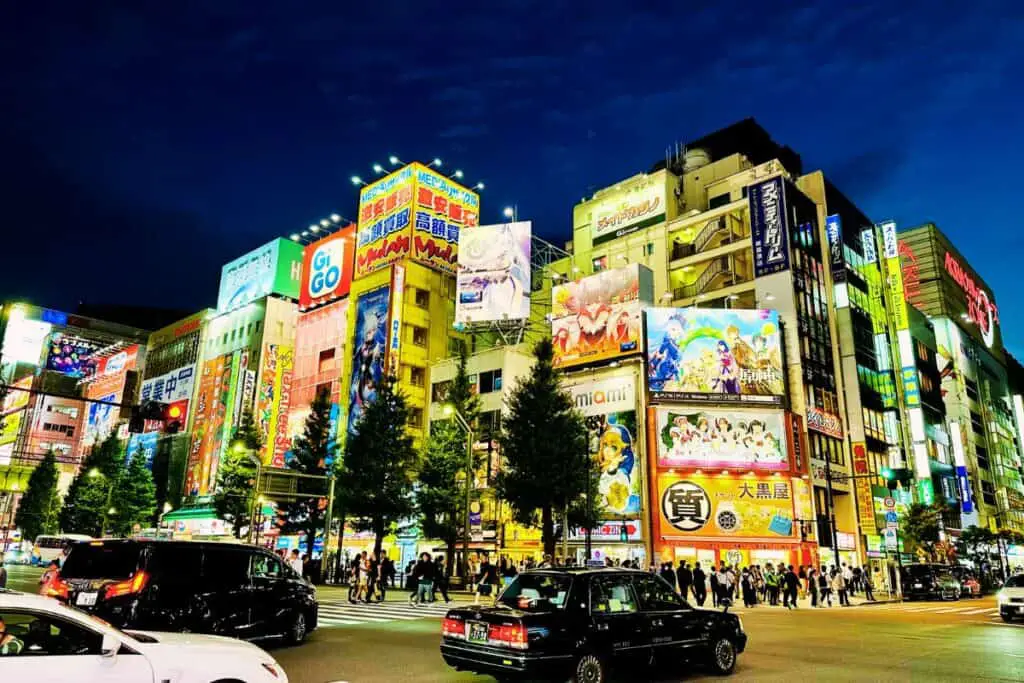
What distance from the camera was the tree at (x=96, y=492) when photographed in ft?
181

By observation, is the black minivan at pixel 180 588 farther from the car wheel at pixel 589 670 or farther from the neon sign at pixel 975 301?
the neon sign at pixel 975 301

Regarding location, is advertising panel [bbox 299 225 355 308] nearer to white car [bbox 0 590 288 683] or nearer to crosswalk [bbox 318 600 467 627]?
crosswalk [bbox 318 600 467 627]

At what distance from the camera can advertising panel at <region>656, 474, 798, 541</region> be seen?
38.4 meters

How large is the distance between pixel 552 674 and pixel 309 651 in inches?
199

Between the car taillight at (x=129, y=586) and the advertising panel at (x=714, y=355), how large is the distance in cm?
3359

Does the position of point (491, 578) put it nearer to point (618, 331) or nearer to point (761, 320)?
point (618, 331)

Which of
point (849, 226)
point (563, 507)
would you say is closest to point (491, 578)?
point (563, 507)

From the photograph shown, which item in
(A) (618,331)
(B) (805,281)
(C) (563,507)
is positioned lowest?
(C) (563,507)

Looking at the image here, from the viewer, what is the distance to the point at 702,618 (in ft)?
31.3

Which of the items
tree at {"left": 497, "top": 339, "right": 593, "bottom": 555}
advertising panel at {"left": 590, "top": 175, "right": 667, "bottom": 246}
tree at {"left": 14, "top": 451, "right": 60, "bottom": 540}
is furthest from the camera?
tree at {"left": 14, "top": 451, "right": 60, "bottom": 540}

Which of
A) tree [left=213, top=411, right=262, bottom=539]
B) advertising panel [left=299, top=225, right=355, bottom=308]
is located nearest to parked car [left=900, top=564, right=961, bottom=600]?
tree [left=213, top=411, right=262, bottom=539]

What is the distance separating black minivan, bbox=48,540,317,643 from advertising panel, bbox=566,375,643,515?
28.0 meters

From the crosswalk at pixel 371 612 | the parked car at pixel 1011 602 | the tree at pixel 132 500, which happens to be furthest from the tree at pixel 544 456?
the tree at pixel 132 500

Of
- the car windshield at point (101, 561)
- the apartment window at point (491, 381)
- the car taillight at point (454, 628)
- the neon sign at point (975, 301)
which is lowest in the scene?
the car taillight at point (454, 628)
